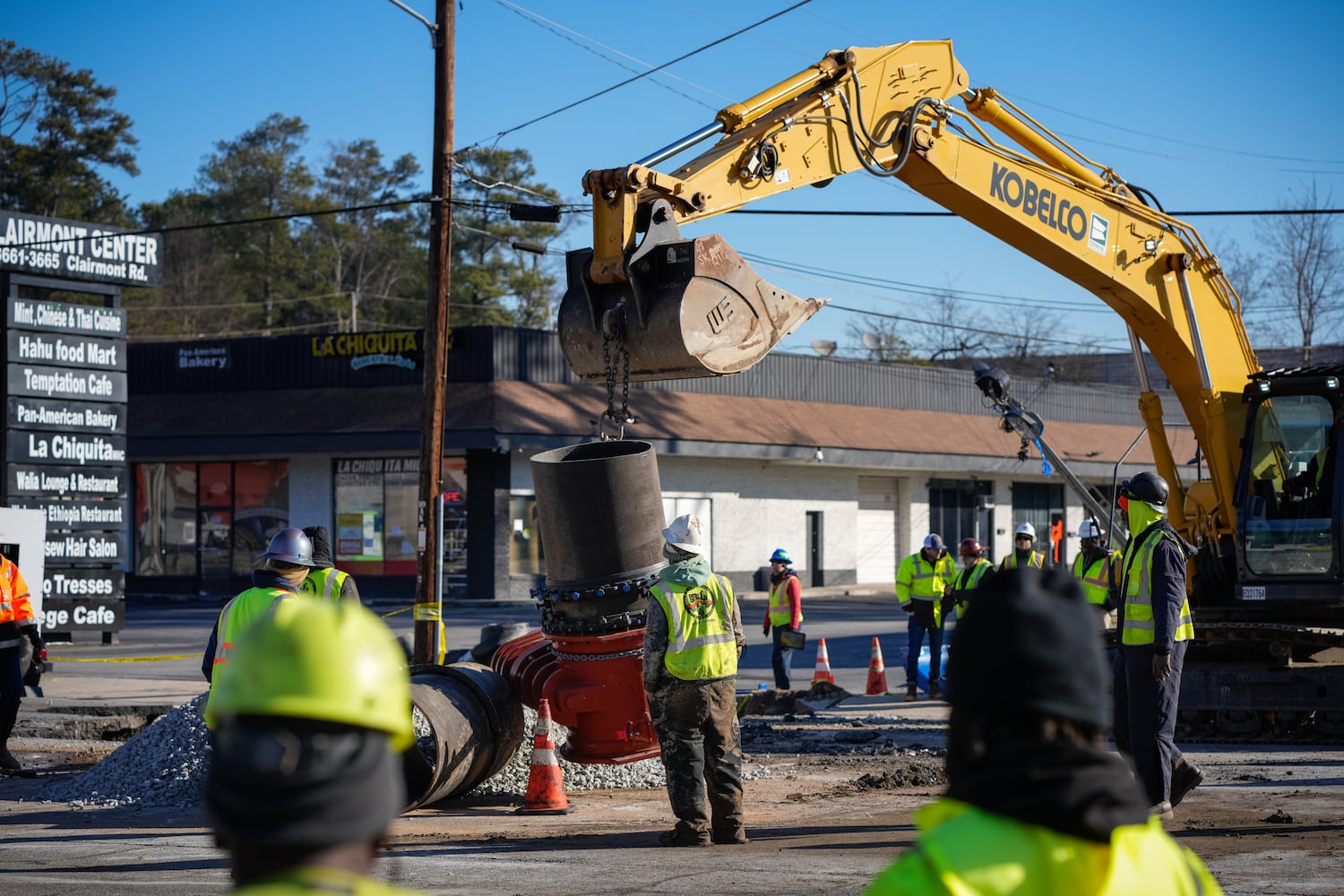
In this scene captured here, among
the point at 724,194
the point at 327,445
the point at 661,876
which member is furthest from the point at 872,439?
the point at 661,876

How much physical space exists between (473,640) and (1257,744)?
14.4m

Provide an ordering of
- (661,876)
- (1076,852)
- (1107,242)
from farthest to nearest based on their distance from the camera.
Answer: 1. (1107,242)
2. (661,876)
3. (1076,852)

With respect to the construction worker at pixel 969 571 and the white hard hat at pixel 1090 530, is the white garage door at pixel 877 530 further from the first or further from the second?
the construction worker at pixel 969 571

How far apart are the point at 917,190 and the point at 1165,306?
271cm

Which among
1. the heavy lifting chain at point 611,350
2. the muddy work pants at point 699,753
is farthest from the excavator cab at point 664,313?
the muddy work pants at point 699,753

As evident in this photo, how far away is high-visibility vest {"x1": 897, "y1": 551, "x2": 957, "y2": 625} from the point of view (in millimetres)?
17891

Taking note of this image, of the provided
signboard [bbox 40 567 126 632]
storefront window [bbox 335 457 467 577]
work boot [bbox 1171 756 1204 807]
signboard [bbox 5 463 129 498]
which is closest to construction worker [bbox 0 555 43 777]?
work boot [bbox 1171 756 1204 807]

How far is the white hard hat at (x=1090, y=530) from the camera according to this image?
17.6 m

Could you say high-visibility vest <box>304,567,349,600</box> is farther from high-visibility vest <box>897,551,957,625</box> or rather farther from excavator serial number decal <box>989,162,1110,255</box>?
high-visibility vest <box>897,551,957,625</box>

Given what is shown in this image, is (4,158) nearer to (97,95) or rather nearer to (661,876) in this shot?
(97,95)

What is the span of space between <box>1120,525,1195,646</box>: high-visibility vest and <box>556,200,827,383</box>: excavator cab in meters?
2.63

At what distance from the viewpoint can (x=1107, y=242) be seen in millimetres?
13117

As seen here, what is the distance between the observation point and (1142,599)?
9.22m

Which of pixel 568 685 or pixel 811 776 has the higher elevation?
pixel 568 685
